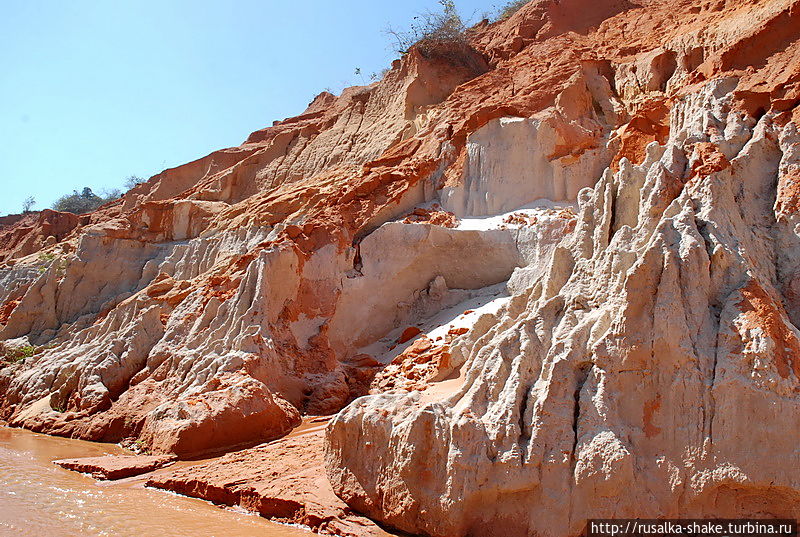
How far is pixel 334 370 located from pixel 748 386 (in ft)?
24.4

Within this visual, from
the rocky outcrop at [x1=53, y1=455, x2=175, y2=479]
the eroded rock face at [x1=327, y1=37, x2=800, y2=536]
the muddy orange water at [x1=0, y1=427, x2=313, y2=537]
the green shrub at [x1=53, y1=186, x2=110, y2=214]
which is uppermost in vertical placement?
the green shrub at [x1=53, y1=186, x2=110, y2=214]

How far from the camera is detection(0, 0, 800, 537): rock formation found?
543cm

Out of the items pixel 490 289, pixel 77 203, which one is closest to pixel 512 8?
pixel 490 289

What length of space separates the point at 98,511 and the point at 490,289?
7895 millimetres

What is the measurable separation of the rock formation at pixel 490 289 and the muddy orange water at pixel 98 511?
49 cm

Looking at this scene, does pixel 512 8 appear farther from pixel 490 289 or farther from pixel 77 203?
pixel 77 203

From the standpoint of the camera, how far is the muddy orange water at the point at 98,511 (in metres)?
5.99

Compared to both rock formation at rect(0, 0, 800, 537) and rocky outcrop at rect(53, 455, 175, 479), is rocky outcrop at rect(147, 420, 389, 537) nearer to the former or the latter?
rock formation at rect(0, 0, 800, 537)

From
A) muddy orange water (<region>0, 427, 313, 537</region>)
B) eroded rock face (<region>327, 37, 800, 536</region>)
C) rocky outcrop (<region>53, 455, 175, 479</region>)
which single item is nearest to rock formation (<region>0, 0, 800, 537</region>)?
eroded rock face (<region>327, 37, 800, 536</region>)

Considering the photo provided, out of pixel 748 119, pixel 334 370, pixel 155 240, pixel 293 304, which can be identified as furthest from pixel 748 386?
pixel 155 240

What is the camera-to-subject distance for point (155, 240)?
18359 millimetres

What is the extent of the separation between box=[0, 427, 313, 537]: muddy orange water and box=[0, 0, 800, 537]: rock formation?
0.49m

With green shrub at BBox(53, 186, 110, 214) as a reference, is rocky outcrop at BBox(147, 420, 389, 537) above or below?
below

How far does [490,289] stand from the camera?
1251cm
